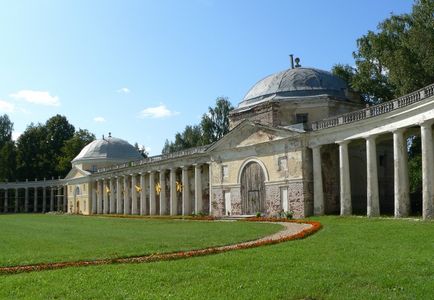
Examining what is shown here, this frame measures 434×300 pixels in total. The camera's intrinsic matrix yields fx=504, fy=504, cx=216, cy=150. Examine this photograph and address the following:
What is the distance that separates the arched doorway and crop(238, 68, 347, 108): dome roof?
7803 millimetres

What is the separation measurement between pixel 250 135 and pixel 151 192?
23622mm

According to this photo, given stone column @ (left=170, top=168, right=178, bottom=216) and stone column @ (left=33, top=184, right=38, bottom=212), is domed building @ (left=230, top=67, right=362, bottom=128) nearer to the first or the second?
stone column @ (left=170, top=168, right=178, bottom=216)

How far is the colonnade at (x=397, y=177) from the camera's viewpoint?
98.6 ft

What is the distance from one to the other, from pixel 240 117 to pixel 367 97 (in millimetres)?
14685

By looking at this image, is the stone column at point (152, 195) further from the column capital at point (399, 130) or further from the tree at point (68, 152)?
the tree at point (68, 152)

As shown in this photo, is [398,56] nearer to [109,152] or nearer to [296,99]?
[296,99]

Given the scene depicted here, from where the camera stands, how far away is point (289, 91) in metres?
49.1

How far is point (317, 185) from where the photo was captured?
4081 centimetres

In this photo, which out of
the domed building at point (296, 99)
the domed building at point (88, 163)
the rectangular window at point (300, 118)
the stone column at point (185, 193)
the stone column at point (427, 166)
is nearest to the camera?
the stone column at point (427, 166)

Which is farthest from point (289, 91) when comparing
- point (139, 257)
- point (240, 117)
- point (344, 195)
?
point (139, 257)

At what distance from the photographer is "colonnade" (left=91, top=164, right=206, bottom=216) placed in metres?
58.3

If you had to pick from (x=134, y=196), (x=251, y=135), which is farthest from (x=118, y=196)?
(x=251, y=135)

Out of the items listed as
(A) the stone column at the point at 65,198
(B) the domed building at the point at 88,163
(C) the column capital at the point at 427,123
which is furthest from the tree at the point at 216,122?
(C) the column capital at the point at 427,123

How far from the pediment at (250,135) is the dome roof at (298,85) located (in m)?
4.85
